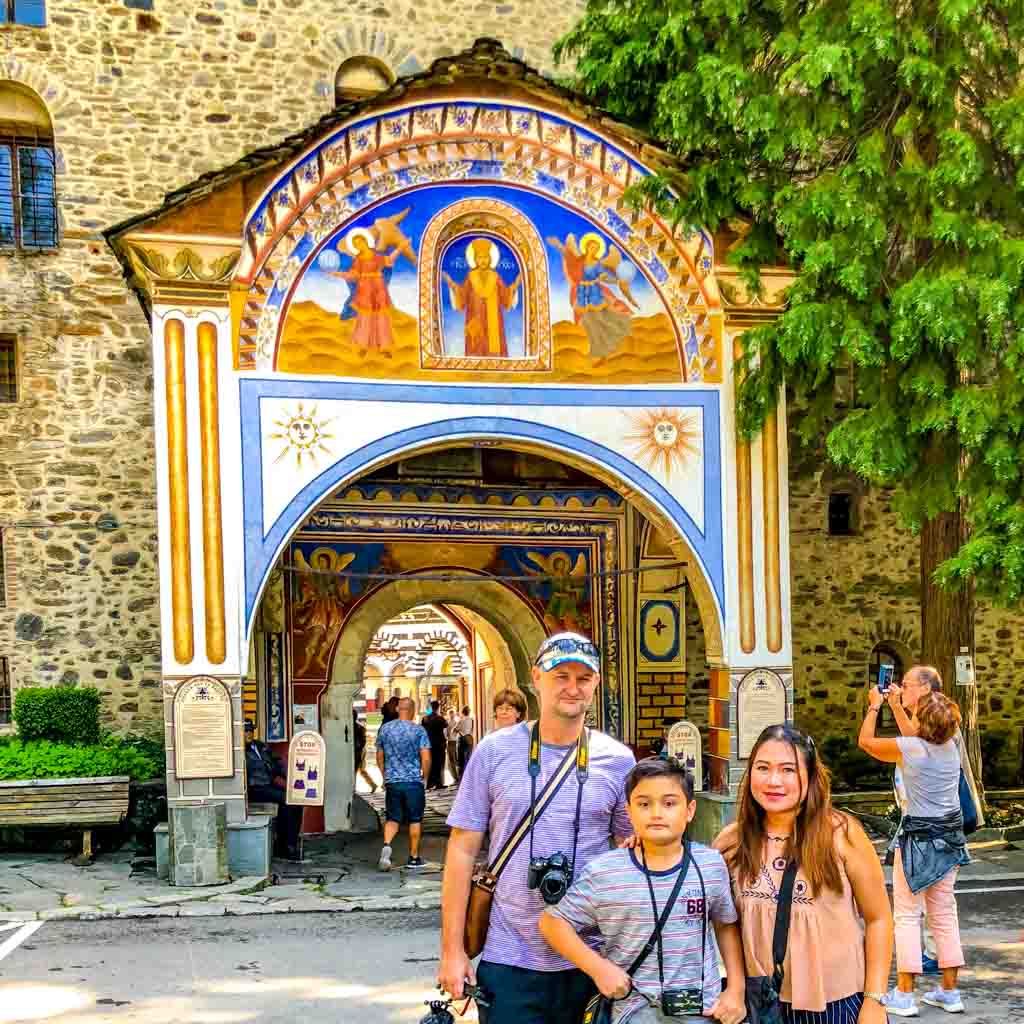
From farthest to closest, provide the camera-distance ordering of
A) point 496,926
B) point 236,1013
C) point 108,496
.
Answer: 1. point 108,496
2. point 236,1013
3. point 496,926

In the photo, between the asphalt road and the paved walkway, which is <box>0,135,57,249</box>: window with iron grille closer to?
the paved walkway

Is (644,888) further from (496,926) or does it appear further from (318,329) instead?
(318,329)

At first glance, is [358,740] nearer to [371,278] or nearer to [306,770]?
[306,770]

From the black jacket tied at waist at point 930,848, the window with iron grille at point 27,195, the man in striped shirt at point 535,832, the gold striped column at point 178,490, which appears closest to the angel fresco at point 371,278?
the gold striped column at point 178,490

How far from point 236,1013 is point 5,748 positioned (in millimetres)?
7216

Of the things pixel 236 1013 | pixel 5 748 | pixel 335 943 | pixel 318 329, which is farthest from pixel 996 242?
pixel 5 748

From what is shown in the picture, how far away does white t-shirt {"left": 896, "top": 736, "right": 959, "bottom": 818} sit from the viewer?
671 centimetres

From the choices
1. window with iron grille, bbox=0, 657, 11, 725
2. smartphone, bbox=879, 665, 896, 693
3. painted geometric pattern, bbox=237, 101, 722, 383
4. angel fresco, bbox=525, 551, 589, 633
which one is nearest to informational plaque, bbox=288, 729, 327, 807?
painted geometric pattern, bbox=237, 101, 722, 383

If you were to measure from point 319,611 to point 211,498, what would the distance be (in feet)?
12.0

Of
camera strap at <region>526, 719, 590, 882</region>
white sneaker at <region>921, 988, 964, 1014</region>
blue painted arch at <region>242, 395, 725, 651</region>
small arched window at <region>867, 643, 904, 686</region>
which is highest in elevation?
blue painted arch at <region>242, 395, 725, 651</region>

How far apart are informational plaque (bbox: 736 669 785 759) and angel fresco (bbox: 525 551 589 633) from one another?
3275mm

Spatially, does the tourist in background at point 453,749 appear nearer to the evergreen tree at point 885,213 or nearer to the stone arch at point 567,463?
→ the stone arch at point 567,463

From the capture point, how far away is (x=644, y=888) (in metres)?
3.76

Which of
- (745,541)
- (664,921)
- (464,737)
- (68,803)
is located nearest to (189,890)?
(68,803)
